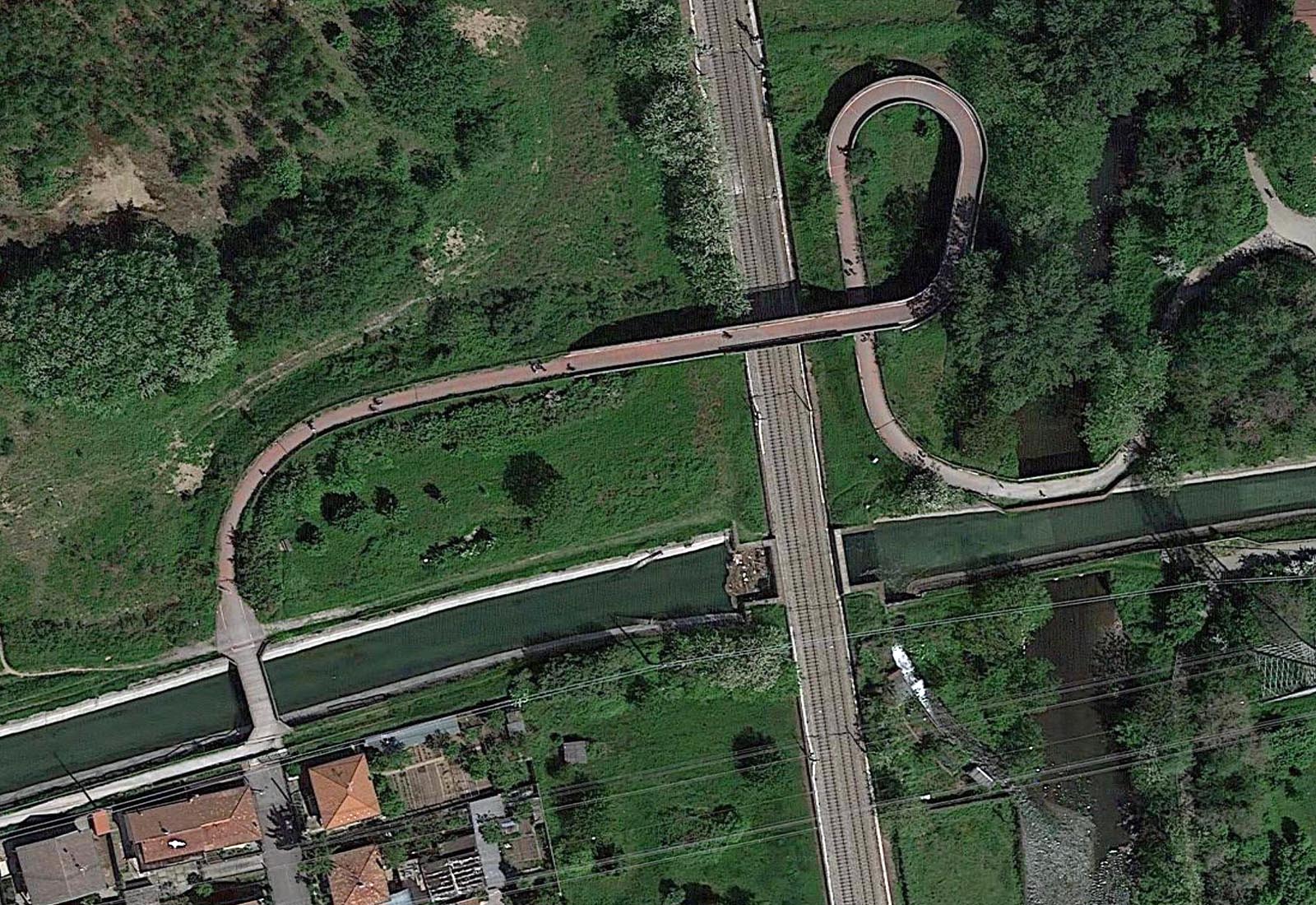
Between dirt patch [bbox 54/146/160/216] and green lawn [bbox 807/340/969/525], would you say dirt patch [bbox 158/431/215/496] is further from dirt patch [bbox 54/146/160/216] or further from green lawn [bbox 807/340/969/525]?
green lawn [bbox 807/340/969/525]

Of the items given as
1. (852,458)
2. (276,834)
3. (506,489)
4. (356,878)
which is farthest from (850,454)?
(276,834)

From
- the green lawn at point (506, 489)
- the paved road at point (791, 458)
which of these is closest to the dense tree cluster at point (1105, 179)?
the paved road at point (791, 458)

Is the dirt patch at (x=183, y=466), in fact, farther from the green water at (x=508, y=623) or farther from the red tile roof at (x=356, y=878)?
the red tile roof at (x=356, y=878)

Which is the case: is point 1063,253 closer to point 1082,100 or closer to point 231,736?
point 1082,100

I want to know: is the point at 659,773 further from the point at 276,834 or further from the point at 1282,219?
the point at 1282,219

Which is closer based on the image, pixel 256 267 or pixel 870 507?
pixel 256 267

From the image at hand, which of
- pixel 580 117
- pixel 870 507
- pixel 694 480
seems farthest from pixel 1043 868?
pixel 580 117

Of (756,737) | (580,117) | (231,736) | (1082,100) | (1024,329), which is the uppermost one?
(580,117)
